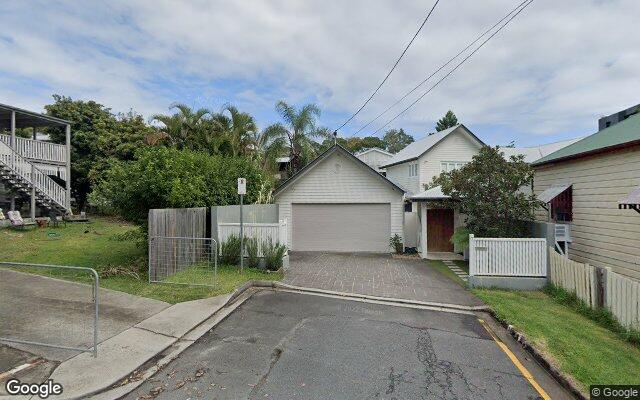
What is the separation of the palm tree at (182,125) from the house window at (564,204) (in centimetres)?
1720

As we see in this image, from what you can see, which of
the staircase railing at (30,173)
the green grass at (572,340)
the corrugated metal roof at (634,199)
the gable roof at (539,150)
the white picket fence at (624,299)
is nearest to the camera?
the green grass at (572,340)

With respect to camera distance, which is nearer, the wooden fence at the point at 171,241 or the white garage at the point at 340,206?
the wooden fence at the point at 171,241

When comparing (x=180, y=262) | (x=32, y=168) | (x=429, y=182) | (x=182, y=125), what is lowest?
(x=180, y=262)

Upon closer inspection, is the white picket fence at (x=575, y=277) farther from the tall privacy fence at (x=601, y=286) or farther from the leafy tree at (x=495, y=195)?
the leafy tree at (x=495, y=195)

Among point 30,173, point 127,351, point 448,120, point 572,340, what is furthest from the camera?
point 448,120

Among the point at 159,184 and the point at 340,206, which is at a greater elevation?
the point at 159,184

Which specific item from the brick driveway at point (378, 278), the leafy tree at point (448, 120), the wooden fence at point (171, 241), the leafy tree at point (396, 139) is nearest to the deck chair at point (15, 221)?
the wooden fence at point (171, 241)

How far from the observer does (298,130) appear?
23.6 meters

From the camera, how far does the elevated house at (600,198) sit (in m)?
9.01

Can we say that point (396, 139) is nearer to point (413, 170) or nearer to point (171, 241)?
point (413, 170)

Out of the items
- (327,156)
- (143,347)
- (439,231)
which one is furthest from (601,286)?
(327,156)

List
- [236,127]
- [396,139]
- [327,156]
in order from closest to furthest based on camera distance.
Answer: [327,156], [236,127], [396,139]

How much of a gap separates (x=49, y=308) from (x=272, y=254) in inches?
206

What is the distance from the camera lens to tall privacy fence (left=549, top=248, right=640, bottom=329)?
6.74m
